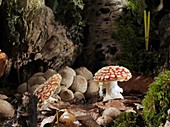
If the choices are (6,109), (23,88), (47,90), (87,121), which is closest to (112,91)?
(47,90)

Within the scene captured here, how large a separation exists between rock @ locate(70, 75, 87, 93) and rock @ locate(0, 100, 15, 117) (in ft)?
3.29

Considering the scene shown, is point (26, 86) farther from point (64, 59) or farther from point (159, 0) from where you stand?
point (159, 0)

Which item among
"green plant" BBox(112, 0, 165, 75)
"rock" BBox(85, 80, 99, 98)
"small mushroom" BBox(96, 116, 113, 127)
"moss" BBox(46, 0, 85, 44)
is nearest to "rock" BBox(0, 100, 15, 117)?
"rock" BBox(85, 80, 99, 98)

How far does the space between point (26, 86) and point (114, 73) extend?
1167 millimetres

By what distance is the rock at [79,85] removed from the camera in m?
5.16

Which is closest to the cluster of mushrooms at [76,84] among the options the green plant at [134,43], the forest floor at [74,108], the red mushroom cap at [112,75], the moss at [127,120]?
the red mushroom cap at [112,75]

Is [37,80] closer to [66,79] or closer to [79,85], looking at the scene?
[66,79]

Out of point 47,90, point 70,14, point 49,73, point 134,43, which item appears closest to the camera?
point 47,90

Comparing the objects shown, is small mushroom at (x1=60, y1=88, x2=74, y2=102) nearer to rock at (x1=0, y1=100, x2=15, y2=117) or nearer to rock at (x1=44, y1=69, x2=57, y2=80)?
rock at (x1=44, y1=69, x2=57, y2=80)

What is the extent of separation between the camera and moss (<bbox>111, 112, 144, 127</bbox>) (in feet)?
10.0

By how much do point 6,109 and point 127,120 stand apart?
1.64 meters

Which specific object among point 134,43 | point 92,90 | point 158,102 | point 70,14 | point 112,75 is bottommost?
point 92,90

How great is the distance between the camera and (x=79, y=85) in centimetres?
516

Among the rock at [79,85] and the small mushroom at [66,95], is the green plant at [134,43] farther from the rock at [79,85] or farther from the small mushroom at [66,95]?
the small mushroom at [66,95]
